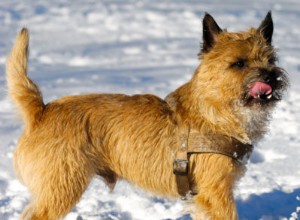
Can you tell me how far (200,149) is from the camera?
13.8ft

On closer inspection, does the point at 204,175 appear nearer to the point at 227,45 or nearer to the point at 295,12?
the point at 227,45

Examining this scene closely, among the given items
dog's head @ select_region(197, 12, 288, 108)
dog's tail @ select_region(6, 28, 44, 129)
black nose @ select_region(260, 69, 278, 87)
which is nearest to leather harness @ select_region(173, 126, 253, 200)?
dog's head @ select_region(197, 12, 288, 108)

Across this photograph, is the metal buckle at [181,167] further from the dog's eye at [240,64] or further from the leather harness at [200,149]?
the dog's eye at [240,64]

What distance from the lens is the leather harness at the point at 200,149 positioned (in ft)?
13.8

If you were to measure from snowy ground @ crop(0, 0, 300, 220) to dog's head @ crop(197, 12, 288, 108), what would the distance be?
1.02 meters

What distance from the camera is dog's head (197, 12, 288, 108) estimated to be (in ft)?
13.4

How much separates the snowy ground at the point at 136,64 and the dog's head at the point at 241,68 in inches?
40.1

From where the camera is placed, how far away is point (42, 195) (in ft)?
13.8

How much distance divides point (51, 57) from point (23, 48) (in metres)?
6.44

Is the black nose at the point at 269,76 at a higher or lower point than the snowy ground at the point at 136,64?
higher

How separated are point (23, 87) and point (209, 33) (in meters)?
1.41

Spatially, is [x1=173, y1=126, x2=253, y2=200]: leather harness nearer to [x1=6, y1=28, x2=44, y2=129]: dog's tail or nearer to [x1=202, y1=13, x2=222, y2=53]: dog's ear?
[x1=202, y1=13, x2=222, y2=53]: dog's ear

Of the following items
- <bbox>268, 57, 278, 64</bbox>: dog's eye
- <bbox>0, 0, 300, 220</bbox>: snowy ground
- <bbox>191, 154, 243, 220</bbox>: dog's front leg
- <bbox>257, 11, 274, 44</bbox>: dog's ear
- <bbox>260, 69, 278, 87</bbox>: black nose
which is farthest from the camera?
<bbox>0, 0, 300, 220</bbox>: snowy ground

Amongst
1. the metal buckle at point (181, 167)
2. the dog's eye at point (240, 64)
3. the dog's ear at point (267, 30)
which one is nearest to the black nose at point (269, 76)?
the dog's eye at point (240, 64)
